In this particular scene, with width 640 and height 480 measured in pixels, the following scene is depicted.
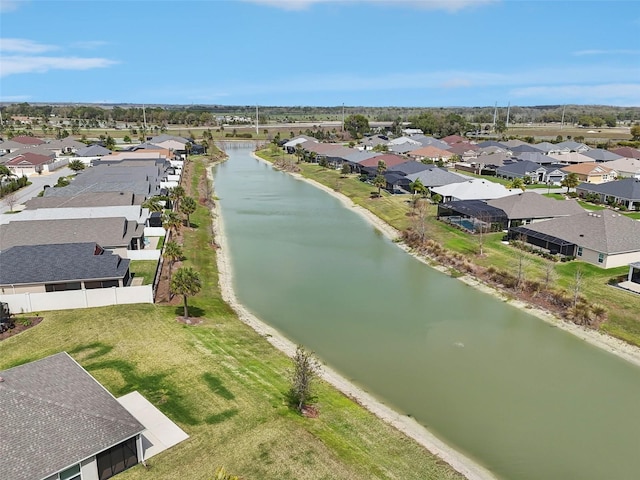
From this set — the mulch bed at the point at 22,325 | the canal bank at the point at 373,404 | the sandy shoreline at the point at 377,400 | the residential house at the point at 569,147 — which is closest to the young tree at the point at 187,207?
the sandy shoreline at the point at 377,400

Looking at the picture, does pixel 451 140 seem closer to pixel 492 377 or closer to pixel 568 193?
pixel 568 193

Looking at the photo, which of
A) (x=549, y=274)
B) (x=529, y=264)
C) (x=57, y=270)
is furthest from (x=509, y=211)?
(x=57, y=270)

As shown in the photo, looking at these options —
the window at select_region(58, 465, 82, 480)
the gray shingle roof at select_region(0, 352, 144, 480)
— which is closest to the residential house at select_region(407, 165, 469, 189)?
the gray shingle roof at select_region(0, 352, 144, 480)

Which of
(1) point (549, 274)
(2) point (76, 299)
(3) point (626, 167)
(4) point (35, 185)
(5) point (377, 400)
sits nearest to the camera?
(5) point (377, 400)

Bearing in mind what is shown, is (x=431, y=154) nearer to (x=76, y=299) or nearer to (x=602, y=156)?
(x=602, y=156)

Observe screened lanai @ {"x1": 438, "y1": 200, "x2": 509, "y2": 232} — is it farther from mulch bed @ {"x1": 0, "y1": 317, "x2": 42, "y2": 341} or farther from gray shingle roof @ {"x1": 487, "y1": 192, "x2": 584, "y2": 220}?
mulch bed @ {"x1": 0, "y1": 317, "x2": 42, "y2": 341}
